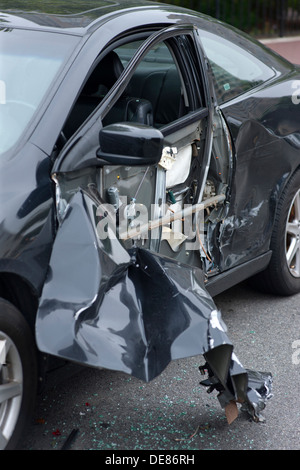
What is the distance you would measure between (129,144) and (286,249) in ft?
6.41

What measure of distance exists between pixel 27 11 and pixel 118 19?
466 mm

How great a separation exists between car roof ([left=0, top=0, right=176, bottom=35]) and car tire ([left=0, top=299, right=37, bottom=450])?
4.43 feet

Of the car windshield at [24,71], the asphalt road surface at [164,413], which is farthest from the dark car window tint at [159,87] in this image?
the asphalt road surface at [164,413]

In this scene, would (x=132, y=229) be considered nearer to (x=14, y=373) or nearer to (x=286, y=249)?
(x=14, y=373)

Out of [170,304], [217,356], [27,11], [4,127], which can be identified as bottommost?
[217,356]

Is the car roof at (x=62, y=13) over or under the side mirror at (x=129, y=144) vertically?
over

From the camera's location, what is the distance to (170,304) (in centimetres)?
297

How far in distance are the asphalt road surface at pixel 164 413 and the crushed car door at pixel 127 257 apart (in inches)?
7.7

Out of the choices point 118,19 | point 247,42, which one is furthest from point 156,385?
point 247,42

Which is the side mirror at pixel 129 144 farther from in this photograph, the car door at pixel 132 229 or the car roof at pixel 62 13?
the car roof at pixel 62 13

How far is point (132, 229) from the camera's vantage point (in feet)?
10.9

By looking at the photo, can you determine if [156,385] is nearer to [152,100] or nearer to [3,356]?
[3,356]

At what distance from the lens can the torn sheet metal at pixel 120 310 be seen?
2.72 meters

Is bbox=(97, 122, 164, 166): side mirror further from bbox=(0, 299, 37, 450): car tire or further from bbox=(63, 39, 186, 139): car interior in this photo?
bbox=(0, 299, 37, 450): car tire
